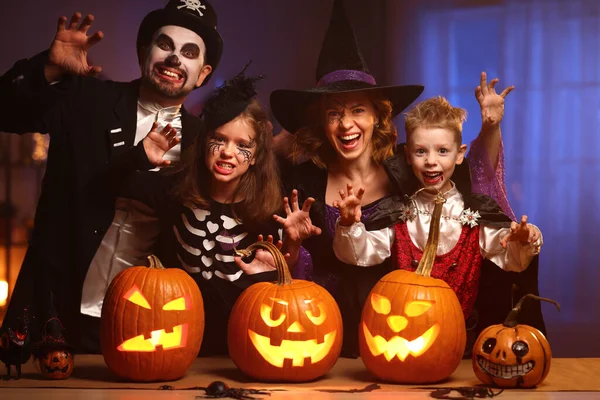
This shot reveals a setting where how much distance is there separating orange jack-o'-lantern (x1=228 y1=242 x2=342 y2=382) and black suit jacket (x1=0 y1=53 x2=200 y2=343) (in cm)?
107

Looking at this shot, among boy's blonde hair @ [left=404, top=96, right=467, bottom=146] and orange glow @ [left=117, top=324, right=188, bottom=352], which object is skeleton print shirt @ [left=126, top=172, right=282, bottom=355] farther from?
boy's blonde hair @ [left=404, top=96, right=467, bottom=146]

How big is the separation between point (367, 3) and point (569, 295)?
1.90 meters

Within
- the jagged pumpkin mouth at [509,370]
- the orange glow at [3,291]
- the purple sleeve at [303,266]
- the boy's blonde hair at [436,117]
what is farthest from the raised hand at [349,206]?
the orange glow at [3,291]

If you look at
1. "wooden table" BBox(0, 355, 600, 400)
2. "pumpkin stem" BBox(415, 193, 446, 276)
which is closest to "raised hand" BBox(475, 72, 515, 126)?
"pumpkin stem" BBox(415, 193, 446, 276)

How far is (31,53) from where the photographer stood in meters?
4.06

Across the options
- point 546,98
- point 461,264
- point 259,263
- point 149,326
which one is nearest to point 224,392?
point 149,326

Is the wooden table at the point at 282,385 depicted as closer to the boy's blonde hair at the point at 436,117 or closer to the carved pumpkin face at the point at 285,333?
the carved pumpkin face at the point at 285,333

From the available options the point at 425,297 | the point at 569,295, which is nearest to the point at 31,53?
the point at 425,297

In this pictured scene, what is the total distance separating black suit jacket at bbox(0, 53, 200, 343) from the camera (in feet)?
12.5

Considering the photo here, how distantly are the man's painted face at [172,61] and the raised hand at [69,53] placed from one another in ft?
0.96

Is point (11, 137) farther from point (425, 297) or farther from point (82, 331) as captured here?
point (425, 297)

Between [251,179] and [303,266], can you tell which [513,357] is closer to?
[303,266]

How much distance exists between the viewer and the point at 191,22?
3.81 meters

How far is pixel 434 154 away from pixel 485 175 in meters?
0.35
